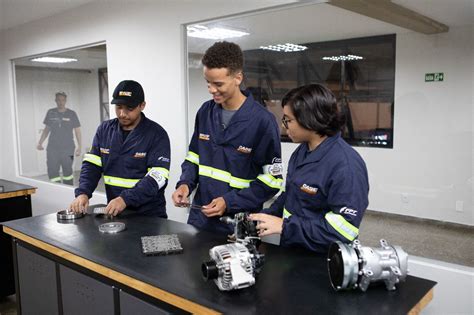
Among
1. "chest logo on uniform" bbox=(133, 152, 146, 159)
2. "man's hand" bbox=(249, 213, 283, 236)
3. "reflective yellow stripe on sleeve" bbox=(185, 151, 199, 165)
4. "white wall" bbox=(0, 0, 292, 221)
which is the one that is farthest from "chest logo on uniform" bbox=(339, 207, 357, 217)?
"white wall" bbox=(0, 0, 292, 221)

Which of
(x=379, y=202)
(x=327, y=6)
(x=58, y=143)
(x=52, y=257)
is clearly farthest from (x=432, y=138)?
Answer: (x=58, y=143)

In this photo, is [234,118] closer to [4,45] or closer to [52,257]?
[52,257]

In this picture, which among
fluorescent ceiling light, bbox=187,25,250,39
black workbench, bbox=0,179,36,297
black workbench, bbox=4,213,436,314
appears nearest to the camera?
black workbench, bbox=4,213,436,314

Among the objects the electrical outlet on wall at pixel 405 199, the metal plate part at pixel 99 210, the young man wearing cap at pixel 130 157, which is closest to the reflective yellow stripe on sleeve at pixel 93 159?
the young man wearing cap at pixel 130 157

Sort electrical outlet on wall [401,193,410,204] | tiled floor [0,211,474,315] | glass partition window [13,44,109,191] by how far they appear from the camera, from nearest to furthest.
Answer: tiled floor [0,211,474,315]
electrical outlet on wall [401,193,410,204]
glass partition window [13,44,109,191]

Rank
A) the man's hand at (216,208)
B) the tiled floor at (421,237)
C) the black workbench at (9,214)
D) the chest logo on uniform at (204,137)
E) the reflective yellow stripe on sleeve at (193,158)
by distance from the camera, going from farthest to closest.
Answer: the black workbench at (9,214) < the tiled floor at (421,237) < the reflective yellow stripe on sleeve at (193,158) < the chest logo on uniform at (204,137) < the man's hand at (216,208)

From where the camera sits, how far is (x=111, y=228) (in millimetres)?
1982

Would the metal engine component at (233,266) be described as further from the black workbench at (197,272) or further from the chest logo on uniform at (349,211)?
the chest logo on uniform at (349,211)

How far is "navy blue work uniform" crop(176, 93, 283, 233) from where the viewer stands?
2.04m

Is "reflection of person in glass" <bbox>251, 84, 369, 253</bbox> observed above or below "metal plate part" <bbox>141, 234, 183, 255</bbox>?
above

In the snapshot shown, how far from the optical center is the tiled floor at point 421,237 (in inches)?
100

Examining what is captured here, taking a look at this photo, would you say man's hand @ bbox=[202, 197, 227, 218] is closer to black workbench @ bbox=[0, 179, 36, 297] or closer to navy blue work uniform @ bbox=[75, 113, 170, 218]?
navy blue work uniform @ bbox=[75, 113, 170, 218]

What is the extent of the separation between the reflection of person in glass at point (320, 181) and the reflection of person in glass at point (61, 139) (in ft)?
15.5

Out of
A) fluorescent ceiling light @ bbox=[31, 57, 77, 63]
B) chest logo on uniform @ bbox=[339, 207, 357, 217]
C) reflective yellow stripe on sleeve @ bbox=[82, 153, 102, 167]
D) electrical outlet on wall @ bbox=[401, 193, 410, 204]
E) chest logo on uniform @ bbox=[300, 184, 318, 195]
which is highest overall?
fluorescent ceiling light @ bbox=[31, 57, 77, 63]
